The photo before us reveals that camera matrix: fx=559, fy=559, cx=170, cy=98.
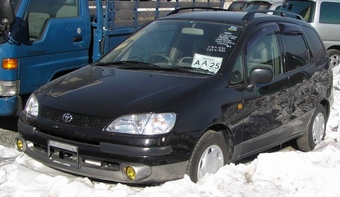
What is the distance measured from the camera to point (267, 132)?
585 centimetres

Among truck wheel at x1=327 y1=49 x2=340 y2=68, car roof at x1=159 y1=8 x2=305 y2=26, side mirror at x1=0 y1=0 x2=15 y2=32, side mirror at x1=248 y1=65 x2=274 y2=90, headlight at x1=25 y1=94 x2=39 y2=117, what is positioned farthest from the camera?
truck wheel at x1=327 y1=49 x2=340 y2=68

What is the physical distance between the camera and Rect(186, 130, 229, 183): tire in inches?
189

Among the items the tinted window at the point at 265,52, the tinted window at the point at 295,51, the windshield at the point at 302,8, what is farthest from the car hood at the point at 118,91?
the windshield at the point at 302,8

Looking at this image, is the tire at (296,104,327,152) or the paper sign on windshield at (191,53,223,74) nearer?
the paper sign on windshield at (191,53,223,74)

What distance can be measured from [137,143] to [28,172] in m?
1.22

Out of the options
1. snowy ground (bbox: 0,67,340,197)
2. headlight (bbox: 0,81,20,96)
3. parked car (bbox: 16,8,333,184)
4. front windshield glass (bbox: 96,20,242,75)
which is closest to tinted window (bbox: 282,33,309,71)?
parked car (bbox: 16,8,333,184)

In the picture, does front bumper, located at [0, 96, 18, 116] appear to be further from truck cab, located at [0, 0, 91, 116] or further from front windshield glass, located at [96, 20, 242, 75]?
front windshield glass, located at [96, 20, 242, 75]

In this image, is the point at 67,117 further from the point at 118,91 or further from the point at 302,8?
the point at 302,8

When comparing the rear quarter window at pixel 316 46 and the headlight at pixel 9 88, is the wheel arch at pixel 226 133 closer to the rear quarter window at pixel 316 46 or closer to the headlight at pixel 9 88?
the rear quarter window at pixel 316 46

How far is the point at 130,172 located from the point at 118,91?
2.65 ft

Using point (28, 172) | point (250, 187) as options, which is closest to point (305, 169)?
point (250, 187)

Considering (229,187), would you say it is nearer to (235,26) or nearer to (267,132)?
(267,132)

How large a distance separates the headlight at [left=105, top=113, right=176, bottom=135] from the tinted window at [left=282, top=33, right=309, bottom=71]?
220 cm

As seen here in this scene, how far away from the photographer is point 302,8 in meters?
13.5
